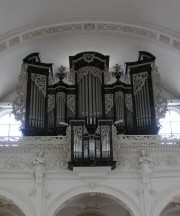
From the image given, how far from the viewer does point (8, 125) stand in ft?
60.2

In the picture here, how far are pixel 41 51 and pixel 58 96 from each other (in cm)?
257

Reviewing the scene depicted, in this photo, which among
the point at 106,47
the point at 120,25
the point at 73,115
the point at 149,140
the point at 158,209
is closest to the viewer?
the point at 158,209

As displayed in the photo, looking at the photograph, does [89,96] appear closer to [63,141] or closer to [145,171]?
[63,141]

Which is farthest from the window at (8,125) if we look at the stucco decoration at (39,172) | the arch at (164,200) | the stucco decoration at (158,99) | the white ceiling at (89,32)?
the arch at (164,200)

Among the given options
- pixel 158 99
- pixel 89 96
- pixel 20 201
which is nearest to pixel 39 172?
pixel 20 201

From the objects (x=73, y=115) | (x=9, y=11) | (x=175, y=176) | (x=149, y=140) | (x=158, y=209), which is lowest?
(x=158, y=209)

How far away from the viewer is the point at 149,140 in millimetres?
14344

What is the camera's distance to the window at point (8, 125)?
18.2m

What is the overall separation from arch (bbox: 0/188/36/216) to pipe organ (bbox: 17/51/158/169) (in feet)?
5.87

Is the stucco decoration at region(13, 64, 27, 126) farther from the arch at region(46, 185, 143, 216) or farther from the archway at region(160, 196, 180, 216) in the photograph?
the archway at region(160, 196, 180, 216)

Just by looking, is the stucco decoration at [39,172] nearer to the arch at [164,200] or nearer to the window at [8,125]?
the arch at [164,200]

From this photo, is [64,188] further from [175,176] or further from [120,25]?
[120,25]

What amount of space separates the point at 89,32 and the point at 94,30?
8.3 inches

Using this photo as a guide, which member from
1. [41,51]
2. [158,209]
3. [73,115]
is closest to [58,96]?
[73,115]
